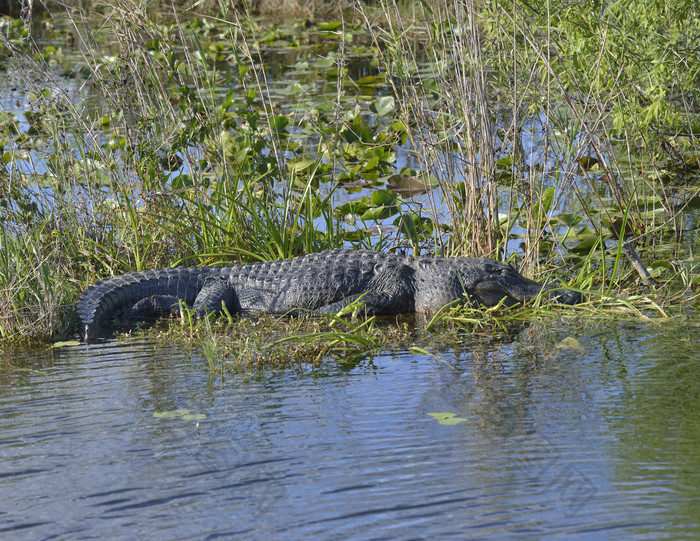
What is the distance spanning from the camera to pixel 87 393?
3.82 metres

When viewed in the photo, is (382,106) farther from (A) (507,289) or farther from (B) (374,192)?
(A) (507,289)

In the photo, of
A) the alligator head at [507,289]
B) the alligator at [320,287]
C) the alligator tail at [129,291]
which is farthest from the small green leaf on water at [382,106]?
the alligator head at [507,289]

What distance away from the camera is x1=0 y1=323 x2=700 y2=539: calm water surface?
101 inches

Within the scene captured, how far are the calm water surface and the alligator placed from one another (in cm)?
74

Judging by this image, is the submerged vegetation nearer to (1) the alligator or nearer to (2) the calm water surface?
(1) the alligator

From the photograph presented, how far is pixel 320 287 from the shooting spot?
17.0ft


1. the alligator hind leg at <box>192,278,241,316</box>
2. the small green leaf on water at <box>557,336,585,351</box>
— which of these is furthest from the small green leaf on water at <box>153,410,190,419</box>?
the small green leaf on water at <box>557,336,585,351</box>

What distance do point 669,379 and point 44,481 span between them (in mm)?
2532

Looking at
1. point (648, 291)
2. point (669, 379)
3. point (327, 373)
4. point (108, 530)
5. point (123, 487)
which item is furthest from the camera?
point (648, 291)

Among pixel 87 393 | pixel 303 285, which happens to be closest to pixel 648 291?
pixel 303 285

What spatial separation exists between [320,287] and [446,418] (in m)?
2.03

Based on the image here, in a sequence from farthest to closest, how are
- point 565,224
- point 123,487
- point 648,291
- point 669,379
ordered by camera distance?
point 565,224 < point 648,291 < point 669,379 < point 123,487

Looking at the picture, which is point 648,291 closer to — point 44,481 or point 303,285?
point 303,285

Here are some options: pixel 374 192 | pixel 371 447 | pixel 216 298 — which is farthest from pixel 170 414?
pixel 374 192
